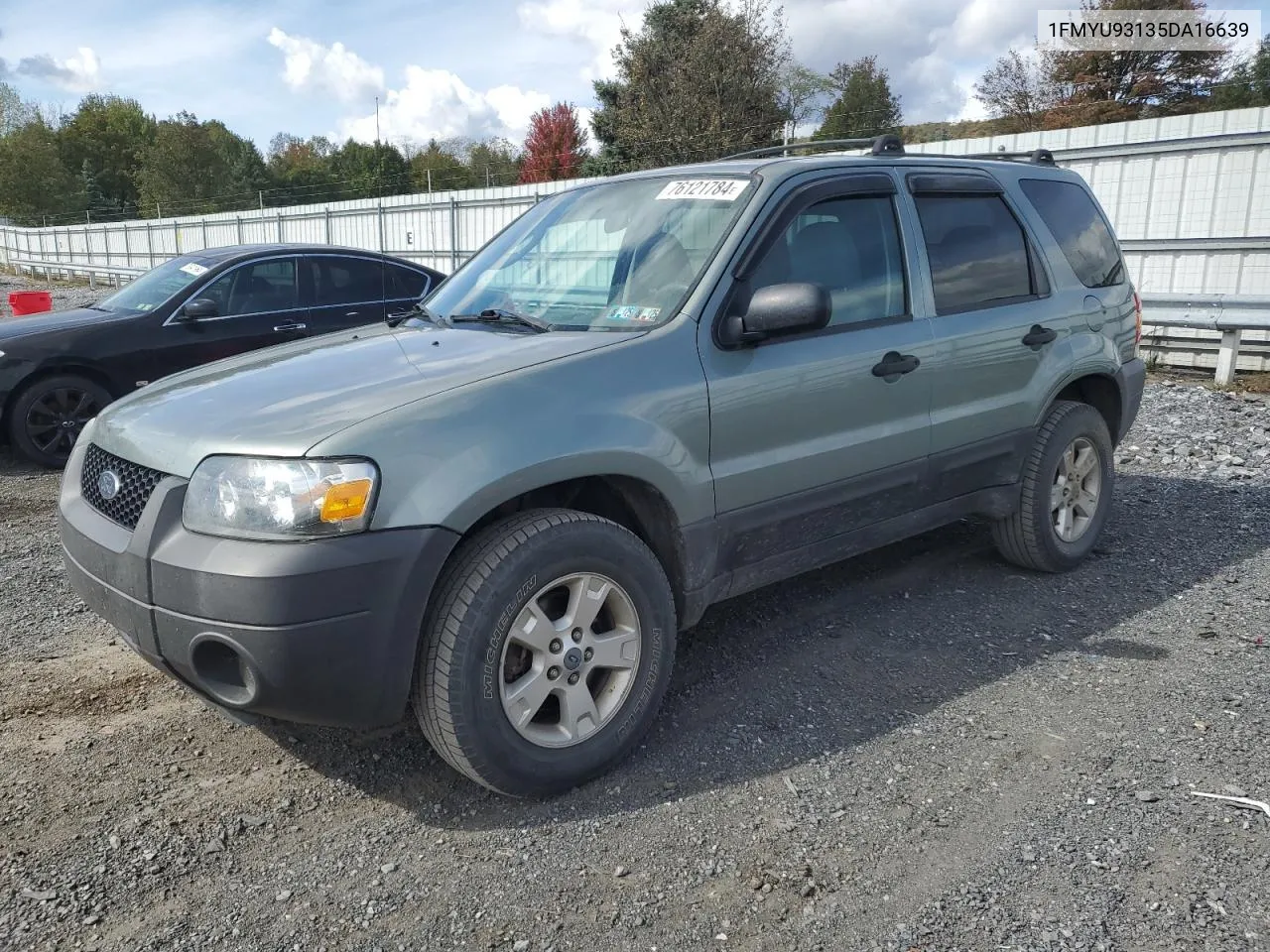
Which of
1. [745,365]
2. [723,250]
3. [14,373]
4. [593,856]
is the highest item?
[723,250]

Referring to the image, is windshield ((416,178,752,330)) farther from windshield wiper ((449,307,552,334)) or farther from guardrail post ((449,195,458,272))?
guardrail post ((449,195,458,272))

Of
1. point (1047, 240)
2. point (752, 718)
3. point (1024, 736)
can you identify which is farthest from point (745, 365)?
point (1047, 240)

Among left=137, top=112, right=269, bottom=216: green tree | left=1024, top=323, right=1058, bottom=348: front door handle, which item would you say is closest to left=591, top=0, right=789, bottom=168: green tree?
left=1024, top=323, right=1058, bottom=348: front door handle

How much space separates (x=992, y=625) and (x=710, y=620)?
121cm

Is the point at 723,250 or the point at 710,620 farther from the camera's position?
the point at 710,620

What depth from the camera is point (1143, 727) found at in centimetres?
336

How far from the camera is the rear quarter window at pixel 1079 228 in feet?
15.6

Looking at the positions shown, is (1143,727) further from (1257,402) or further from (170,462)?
(1257,402)

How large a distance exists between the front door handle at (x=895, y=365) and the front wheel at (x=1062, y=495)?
1100 millimetres

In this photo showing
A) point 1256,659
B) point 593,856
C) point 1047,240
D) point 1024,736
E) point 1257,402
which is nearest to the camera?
point 593,856

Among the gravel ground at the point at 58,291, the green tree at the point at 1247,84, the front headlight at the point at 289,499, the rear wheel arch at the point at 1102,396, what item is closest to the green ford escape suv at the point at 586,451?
the front headlight at the point at 289,499

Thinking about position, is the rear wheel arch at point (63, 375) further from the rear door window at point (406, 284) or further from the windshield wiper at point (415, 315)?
the windshield wiper at point (415, 315)

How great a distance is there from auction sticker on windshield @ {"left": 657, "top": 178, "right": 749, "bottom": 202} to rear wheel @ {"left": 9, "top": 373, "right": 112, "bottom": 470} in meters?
5.51

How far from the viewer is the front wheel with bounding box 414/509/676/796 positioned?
2.73 m
